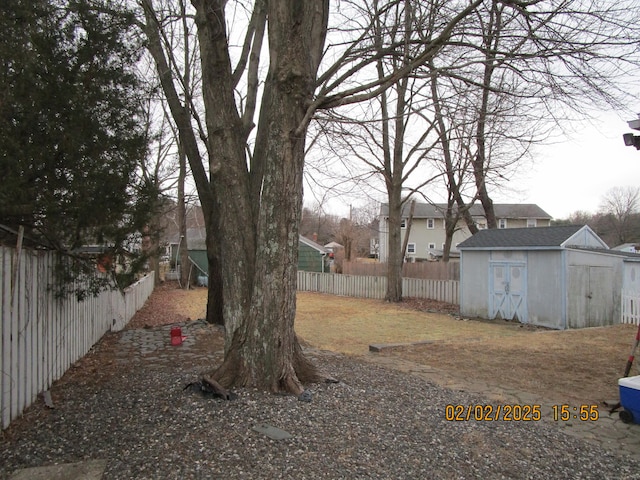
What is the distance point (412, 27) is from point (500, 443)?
572 centimetres

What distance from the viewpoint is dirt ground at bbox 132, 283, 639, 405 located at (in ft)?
22.4

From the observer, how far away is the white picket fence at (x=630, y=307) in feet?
47.7

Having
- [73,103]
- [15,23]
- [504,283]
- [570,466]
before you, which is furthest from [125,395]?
[504,283]

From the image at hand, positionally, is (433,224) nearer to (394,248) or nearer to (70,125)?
(394,248)

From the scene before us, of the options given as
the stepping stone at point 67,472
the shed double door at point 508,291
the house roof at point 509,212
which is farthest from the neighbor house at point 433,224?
the stepping stone at point 67,472

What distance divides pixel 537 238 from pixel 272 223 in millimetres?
12809

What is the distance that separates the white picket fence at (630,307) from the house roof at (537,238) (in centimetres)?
192

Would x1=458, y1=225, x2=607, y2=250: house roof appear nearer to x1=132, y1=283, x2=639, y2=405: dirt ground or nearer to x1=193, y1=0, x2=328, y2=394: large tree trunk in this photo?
x1=132, y1=283, x2=639, y2=405: dirt ground

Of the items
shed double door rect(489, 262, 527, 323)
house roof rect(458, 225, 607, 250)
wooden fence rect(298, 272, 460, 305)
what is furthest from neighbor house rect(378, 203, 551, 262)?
shed double door rect(489, 262, 527, 323)

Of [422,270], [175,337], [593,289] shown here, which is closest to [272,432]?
[175,337]

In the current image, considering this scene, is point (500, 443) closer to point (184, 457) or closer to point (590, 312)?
point (184, 457)

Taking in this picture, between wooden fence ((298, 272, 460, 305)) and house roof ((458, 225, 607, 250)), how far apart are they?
3564 mm

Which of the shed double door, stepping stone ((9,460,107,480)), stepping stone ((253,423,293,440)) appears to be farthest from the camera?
the shed double door

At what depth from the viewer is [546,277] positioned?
1476cm
